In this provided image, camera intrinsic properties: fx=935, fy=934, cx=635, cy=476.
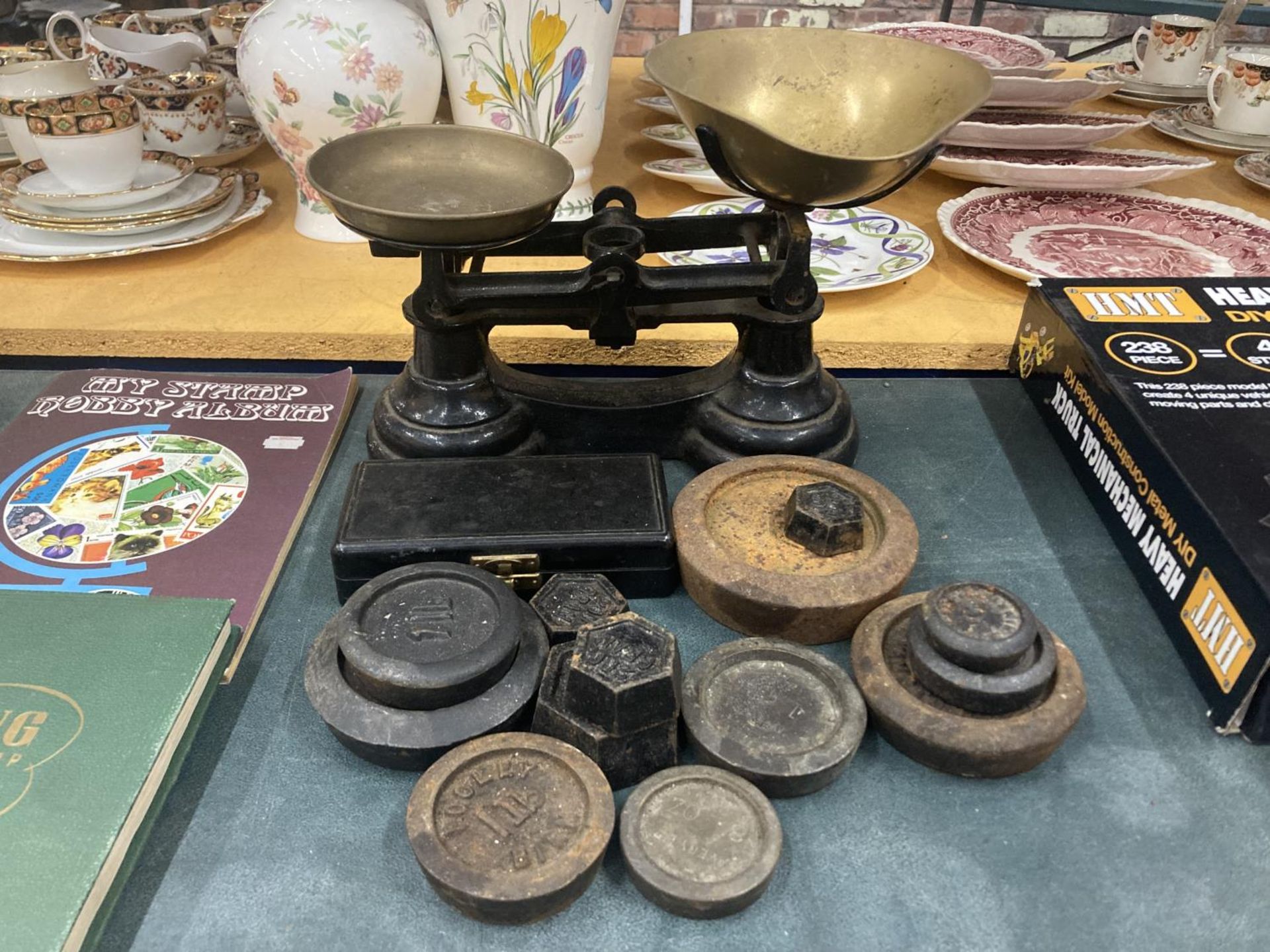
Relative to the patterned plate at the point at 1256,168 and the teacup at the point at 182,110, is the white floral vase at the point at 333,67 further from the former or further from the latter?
the patterned plate at the point at 1256,168

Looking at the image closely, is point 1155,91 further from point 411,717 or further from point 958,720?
point 411,717

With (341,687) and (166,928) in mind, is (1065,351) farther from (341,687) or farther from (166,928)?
(166,928)

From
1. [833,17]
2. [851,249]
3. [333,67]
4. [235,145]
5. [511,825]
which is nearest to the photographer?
[511,825]

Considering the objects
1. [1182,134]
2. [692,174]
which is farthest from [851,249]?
[1182,134]

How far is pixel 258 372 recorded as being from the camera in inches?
37.8

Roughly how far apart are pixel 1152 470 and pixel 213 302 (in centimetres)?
88

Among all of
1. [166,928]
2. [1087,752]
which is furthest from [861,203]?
[166,928]

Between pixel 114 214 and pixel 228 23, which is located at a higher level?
pixel 228 23

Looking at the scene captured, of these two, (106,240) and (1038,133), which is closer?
(106,240)

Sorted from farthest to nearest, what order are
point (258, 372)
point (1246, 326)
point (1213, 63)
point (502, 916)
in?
1. point (1213, 63)
2. point (258, 372)
3. point (1246, 326)
4. point (502, 916)

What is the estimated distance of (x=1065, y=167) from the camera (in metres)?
1.05

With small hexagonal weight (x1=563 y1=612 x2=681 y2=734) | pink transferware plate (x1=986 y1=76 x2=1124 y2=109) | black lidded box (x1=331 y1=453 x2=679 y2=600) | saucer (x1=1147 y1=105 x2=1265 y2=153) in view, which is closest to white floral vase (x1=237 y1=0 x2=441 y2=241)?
black lidded box (x1=331 y1=453 x2=679 y2=600)

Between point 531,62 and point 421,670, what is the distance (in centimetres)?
65

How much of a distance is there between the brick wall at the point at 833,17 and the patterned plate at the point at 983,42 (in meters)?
1.20
